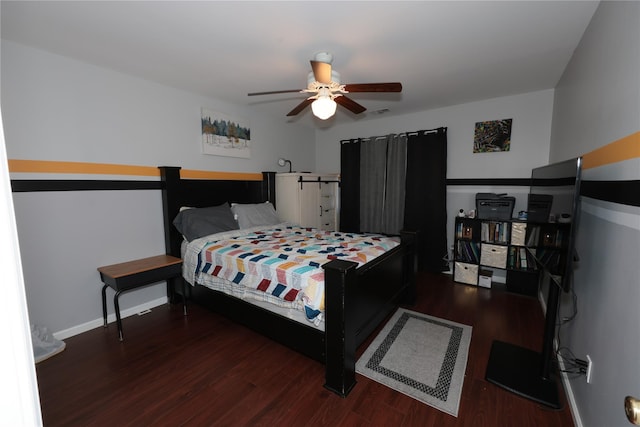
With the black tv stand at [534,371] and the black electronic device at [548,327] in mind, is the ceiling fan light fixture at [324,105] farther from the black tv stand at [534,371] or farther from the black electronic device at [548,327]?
the black tv stand at [534,371]

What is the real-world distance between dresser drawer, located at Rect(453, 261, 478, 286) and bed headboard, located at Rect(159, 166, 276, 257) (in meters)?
2.81

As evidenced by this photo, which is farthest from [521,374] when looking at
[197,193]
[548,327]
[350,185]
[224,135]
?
[224,135]

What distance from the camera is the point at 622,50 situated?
1.42m

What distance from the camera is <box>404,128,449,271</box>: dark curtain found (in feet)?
13.0

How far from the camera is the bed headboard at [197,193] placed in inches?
119

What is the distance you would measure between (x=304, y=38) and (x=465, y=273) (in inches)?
130

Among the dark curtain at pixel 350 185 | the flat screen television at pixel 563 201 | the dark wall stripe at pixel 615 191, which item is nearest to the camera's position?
the dark wall stripe at pixel 615 191

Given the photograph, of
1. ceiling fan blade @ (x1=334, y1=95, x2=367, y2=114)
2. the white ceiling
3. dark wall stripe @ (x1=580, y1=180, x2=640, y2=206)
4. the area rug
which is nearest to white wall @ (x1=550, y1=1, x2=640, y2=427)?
dark wall stripe @ (x1=580, y1=180, x2=640, y2=206)

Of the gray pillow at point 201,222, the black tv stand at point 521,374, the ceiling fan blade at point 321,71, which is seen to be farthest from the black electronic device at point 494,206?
the gray pillow at point 201,222

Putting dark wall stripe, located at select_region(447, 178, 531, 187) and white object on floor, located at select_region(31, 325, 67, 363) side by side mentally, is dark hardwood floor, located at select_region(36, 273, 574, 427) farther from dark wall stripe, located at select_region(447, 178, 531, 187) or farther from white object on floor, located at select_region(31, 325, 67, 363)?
dark wall stripe, located at select_region(447, 178, 531, 187)

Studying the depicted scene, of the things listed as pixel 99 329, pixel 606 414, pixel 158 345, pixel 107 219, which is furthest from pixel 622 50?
pixel 99 329

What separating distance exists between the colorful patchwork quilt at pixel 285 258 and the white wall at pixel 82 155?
87 centimetres

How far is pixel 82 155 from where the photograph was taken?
2.48m

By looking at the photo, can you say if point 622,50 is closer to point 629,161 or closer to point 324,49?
point 629,161
